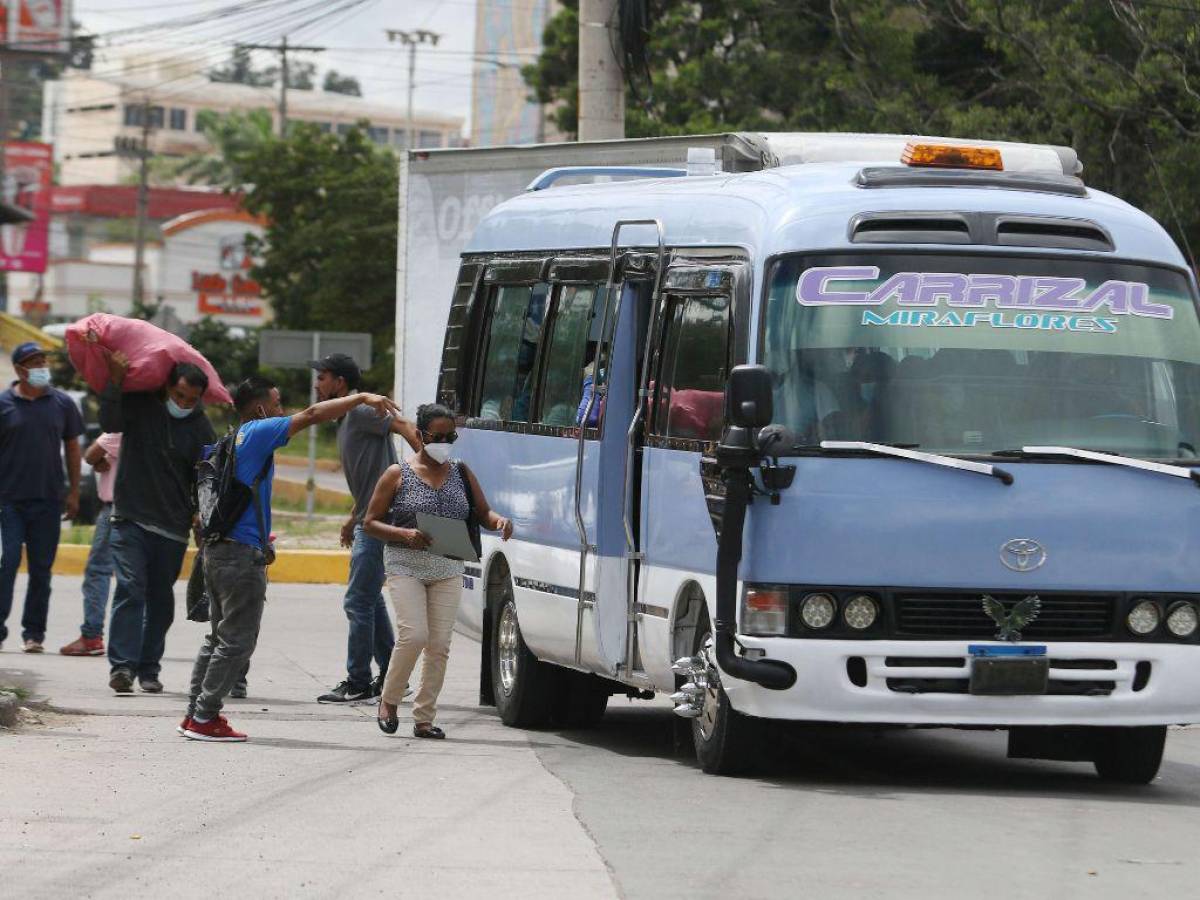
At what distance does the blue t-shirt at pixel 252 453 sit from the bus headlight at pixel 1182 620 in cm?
406

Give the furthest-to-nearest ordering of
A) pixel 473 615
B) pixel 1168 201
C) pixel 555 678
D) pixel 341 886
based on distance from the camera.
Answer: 1. pixel 1168 201
2. pixel 473 615
3. pixel 555 678
4. pixel 341 886

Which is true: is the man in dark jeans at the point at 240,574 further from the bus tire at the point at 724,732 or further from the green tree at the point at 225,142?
the green tree at the point at 225,142

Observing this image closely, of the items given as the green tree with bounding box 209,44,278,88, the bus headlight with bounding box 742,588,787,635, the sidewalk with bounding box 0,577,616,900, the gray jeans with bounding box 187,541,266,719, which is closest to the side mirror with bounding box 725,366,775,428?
the bus headlight with bounding box 742,588,787,635

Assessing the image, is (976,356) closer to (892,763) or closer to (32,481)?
(892,763)

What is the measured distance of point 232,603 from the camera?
452 inches

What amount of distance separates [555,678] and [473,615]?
1106mm

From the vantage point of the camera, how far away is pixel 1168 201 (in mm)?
22250

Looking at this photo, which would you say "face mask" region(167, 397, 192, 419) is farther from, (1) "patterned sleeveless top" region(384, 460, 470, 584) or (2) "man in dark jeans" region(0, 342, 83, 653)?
(2) "man in dark jeans" region(0, 342, 83, 653)

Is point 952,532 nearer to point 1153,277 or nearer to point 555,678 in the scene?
point 1153,277

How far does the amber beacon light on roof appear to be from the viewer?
36.0 feet

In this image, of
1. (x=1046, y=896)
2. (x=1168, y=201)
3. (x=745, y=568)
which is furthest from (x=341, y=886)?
(x=1168, y=201)

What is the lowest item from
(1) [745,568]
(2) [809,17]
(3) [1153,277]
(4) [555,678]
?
(4) [555,678]

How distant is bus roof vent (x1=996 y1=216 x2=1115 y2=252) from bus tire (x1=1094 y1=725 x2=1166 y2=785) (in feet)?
7.04

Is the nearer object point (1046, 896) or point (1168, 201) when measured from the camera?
point (1046, 896)
